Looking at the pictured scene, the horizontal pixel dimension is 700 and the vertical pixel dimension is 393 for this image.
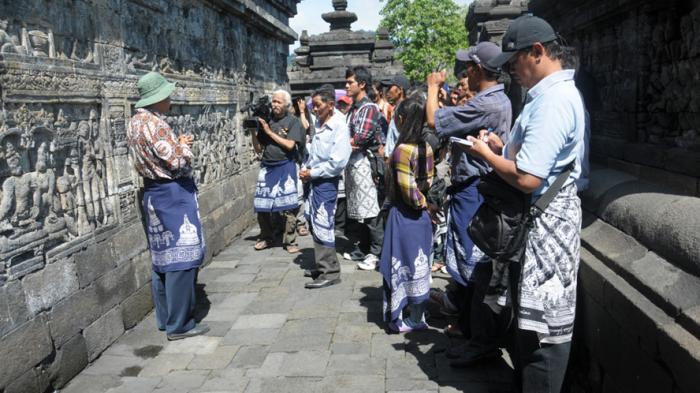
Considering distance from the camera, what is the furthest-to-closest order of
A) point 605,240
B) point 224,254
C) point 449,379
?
point 224,254 < point 449,379 < point 605,240

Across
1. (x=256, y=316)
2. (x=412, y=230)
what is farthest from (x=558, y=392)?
(x=256, y=316)

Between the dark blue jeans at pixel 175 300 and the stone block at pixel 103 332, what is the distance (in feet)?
1.00

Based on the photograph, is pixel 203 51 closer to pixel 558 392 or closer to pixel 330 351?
pixel 330 351

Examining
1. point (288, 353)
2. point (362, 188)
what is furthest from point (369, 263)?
point (288, 353)

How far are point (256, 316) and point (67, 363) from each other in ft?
5.01

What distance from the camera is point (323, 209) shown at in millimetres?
5352

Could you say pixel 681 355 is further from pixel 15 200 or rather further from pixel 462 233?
pixel 15 200

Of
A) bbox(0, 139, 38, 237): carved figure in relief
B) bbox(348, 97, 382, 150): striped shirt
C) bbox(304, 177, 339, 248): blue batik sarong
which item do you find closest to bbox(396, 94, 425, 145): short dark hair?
bbox(304, 177, 339, 248): blue batik sarong

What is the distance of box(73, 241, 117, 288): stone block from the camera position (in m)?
3.99

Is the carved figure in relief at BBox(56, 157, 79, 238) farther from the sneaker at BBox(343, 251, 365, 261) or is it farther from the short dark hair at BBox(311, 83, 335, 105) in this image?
the sneaker at BBox(343, 251, 365, 261)

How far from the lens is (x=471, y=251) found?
3695 millimetres

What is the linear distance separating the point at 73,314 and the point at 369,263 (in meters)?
3.05

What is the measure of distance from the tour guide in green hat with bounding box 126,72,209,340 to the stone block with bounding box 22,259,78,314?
A: 26.4 inches

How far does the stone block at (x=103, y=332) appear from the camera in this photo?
4.02 meters
